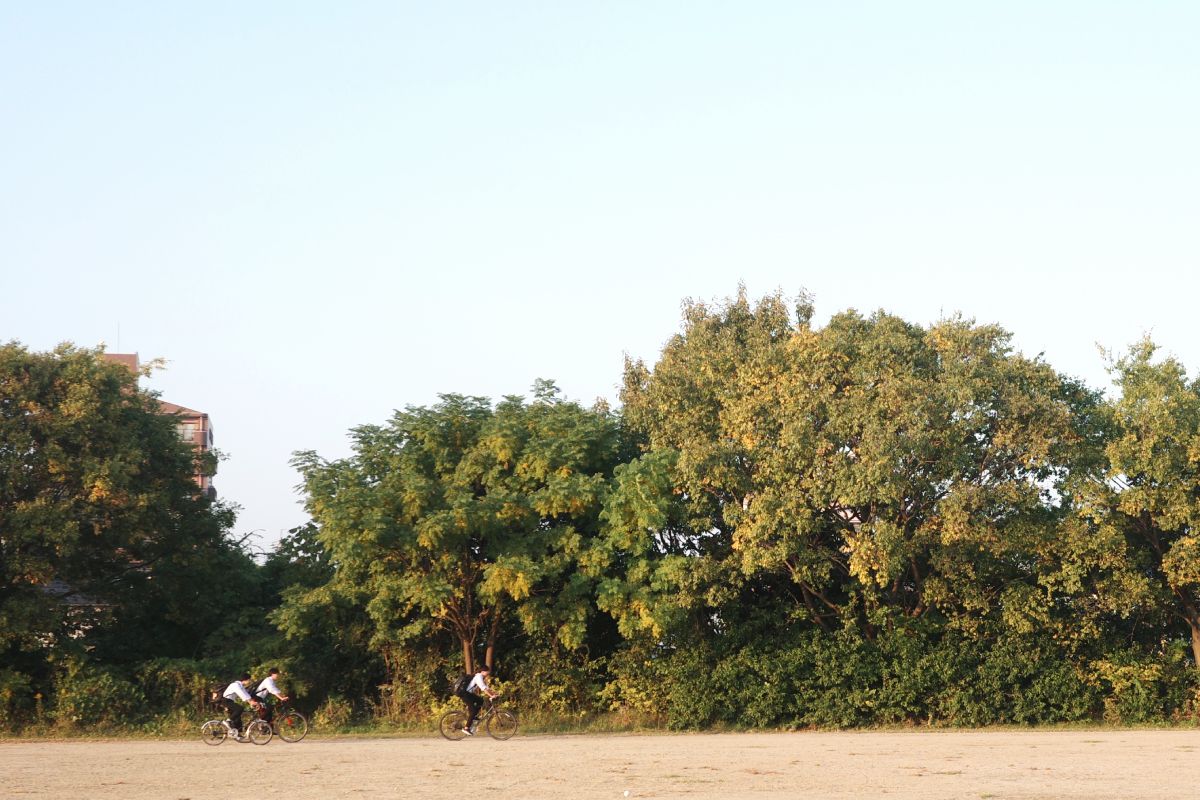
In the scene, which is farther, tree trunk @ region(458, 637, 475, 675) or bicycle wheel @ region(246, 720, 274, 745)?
tree trunk @ region(458, 637, 475, 675)

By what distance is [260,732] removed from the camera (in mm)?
27938

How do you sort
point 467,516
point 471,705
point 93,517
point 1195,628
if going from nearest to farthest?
point 471,705 < point 467,516 < point 1195,628 < point 93,517

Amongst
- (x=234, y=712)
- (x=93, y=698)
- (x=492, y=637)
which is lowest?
(x=234, y=712)

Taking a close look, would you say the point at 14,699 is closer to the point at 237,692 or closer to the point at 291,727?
the point at 237,692

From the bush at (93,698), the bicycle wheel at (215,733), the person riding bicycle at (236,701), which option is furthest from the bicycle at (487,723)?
the bush at (93,698)

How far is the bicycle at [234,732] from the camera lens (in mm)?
27891

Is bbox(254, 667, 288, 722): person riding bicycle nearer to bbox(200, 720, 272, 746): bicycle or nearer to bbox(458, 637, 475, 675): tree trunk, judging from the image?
bbox(200, 720, 272, 746): bicycle

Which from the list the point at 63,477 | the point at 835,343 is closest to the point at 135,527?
the point at 63,477

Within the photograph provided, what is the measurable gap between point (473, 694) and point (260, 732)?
473cm

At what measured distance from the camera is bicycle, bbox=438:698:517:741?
28766mm

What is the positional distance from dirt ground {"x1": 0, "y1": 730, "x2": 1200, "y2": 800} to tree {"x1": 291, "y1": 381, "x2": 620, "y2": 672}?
11.7 ft

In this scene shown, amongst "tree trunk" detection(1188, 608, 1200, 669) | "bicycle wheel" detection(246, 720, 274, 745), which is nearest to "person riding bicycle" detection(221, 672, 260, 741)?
"bicycle wheel" detection(246, 720, 274, 745)

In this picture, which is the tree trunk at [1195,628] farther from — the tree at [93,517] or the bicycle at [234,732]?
the tree at [93,517]

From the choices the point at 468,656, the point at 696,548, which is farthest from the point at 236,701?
the point at 696,548
